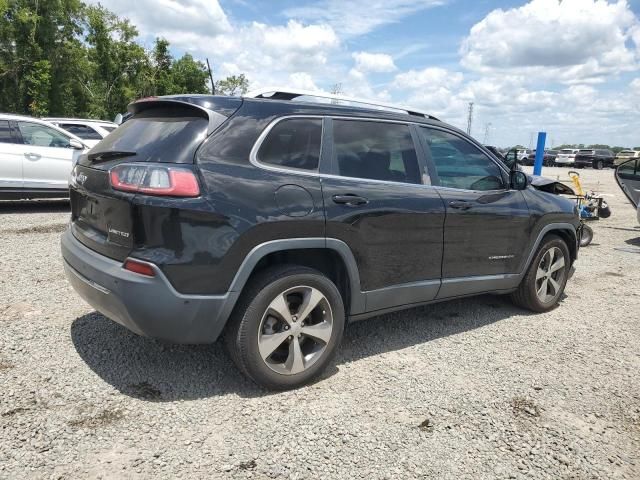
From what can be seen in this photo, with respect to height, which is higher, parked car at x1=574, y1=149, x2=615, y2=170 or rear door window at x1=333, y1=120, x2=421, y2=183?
rear door window at x1=333, y1=120, x2=421, y2=183

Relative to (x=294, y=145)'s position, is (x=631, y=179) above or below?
below

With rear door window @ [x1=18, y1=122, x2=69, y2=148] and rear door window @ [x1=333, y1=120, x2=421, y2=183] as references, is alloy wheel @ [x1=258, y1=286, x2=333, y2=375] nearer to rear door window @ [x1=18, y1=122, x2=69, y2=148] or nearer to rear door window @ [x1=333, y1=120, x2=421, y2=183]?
rear door window @ [x1=333, y1=120, x2=421, y2=183]

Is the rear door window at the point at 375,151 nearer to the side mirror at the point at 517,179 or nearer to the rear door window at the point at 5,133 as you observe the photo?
the side mirror at the point at 517,179

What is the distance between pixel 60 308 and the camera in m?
4.37

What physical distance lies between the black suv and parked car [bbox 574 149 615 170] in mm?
49314

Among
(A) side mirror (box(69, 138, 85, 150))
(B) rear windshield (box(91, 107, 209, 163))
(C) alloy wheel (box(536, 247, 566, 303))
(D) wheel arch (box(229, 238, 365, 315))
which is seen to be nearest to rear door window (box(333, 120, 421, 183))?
(D) wheel arch (box(229, 238, 365, 315))

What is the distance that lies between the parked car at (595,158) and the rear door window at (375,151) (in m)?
49.8

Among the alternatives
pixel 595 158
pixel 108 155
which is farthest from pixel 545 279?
pixel 595 158

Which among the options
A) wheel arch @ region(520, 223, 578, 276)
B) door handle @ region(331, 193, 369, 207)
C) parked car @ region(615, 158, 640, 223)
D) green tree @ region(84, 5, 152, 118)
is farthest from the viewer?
green tree @ region(84, 5, 152, 118)

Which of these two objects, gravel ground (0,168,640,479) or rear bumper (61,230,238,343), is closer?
gravel ground (0,168,640,479)

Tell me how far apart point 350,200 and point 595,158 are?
166 ft

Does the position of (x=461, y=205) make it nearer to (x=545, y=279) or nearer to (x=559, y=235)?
(x=545, y=279)

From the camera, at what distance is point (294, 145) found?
3246 mm

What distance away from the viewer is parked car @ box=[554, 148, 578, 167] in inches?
1972
